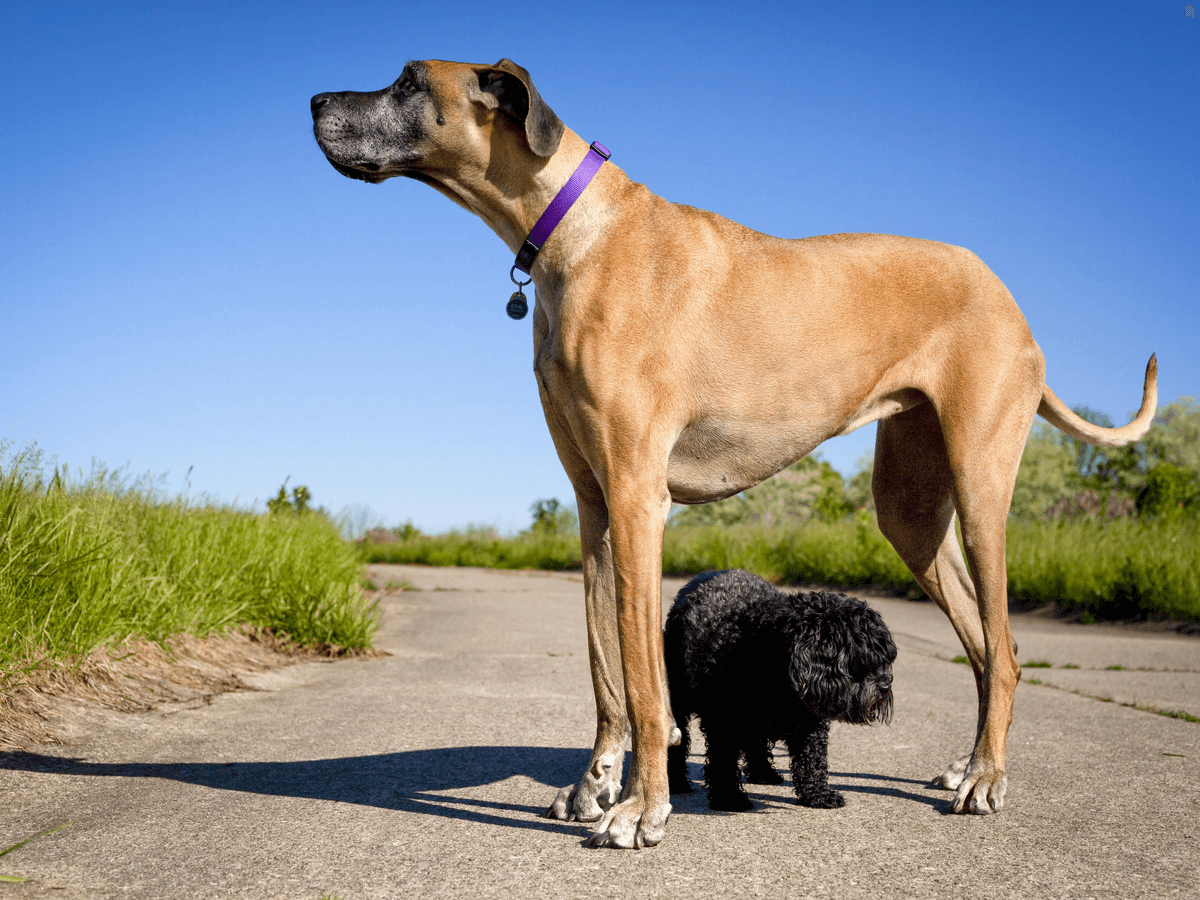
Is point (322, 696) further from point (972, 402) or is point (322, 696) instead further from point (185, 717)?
point (972, 402)

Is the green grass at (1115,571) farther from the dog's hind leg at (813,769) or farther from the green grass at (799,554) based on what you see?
the dog's hind leg at (813,769)

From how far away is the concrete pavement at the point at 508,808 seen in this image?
8.14 ft

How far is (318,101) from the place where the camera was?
10.4ft

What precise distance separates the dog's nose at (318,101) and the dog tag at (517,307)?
96cm

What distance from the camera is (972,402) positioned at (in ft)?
11.5

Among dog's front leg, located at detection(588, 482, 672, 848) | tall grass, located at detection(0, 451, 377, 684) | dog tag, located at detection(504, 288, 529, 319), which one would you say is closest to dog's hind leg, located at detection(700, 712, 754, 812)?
dog's front leg, located at detection(588, 482, 672, 848)

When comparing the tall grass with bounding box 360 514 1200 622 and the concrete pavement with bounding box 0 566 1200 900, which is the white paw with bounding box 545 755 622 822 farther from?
the tall grass with bounding box 360 514 1200 622

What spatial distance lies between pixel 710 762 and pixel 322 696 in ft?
9.22

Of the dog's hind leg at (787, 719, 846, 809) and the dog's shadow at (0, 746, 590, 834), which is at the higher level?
the dog's hind leg at (787, 719, 846, 809)

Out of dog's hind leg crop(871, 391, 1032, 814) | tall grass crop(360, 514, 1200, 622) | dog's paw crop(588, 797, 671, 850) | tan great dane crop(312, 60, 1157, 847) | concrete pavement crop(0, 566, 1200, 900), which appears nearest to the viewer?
concrete pavement crop(0, 566, 1200, 900)

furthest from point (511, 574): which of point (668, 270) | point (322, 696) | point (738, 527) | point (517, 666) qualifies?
point (668, 270)

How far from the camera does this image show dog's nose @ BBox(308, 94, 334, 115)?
314 cm

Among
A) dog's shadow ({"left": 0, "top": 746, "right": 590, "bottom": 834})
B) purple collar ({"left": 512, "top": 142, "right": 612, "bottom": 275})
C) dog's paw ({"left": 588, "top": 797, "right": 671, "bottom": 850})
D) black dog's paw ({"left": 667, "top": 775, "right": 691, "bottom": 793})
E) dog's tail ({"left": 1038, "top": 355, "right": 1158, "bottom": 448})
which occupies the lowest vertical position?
dog's shadow ({"left": 0, "top": 746, "right": 590, "bottom": 834})

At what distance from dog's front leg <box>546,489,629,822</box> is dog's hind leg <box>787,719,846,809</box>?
653 millimetres
